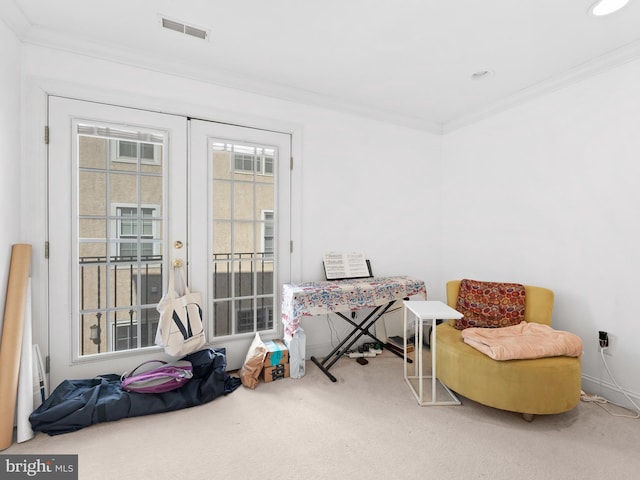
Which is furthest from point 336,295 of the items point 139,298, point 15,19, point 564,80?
point 15,19

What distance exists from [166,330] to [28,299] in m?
0.84

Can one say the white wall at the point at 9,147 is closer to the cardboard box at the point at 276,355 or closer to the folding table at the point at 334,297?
the cardboard box at the point at 276,355

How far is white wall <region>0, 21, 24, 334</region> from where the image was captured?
1.77 m

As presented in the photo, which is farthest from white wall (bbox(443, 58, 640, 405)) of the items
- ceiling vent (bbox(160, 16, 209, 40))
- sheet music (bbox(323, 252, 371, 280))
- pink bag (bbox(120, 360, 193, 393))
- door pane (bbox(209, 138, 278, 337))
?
pink bag (bbox(120, 360, 193, 393))

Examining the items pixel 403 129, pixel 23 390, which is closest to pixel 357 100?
pixel 403 129

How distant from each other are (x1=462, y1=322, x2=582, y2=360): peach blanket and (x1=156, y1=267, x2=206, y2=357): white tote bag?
2043mm

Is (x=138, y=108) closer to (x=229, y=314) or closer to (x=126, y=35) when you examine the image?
(x=126, y=35)

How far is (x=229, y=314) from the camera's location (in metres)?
2.67

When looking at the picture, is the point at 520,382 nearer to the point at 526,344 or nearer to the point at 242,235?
the point at 526,344

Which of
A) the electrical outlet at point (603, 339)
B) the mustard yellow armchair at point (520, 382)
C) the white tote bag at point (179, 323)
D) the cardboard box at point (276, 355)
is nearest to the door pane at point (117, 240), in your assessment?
the white tote bag at point (179, 323)

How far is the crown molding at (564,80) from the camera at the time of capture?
2148 mm

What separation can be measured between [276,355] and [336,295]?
705 mm

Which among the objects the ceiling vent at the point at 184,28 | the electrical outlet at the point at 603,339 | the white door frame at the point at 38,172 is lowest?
the electrical outlet at the point at 603,339

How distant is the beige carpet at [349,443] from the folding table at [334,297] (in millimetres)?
591
